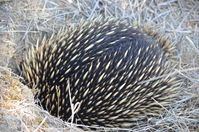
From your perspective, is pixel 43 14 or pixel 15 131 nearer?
pixel 15 131

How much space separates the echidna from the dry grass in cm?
20

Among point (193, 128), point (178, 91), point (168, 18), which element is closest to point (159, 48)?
point (178, 91)

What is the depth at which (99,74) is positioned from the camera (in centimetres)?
265

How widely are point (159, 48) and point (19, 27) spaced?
132 cm

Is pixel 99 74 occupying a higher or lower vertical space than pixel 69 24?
lower

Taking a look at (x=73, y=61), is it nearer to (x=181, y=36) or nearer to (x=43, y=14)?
(x=43, y=14)

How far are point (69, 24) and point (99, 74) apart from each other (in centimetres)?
99

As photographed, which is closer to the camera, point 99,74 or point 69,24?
point 99,74

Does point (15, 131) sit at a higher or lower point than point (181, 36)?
lower

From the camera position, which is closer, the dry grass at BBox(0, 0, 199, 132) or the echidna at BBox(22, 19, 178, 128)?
the dry grass at BBox(0, 0, 199, 132)

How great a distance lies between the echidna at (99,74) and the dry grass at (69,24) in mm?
202

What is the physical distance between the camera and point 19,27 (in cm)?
321

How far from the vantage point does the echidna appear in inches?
104

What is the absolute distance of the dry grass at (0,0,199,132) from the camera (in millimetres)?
2127
